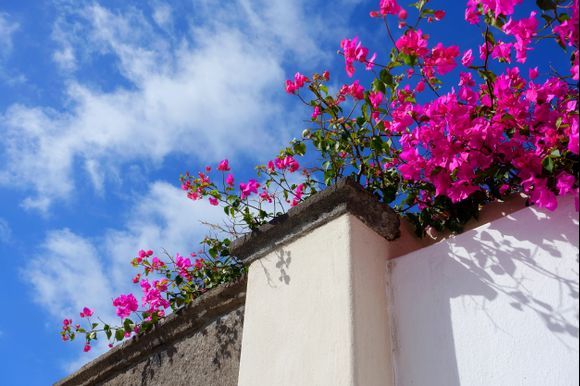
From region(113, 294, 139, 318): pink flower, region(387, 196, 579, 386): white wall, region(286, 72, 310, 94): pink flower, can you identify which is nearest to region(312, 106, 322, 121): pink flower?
region(286, 72, 310, 94): pink flower

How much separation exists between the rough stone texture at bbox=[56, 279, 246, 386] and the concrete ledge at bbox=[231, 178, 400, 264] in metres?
0.34

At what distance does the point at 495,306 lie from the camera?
6.25 ft

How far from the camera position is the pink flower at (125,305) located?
3.49m

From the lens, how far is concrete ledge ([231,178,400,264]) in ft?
7.53

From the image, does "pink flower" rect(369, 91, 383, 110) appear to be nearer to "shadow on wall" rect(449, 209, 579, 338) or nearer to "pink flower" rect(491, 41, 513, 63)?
"pink flower" rect(491, 41, 513, 63)

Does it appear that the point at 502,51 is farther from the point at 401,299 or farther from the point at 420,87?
the point at 401,299

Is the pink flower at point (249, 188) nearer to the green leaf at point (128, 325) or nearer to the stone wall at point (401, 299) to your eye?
the stone wall at point (401, 299)

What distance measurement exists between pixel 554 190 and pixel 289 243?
103 centimetres

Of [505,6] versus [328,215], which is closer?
[505,6]

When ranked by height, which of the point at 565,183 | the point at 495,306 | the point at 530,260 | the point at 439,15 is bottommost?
the point at 495,306

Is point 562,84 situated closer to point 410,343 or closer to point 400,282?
point 400,282

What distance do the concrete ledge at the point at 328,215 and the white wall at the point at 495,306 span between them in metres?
0.20

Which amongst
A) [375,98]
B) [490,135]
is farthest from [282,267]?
[490,135]

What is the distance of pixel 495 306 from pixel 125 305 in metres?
2.30
